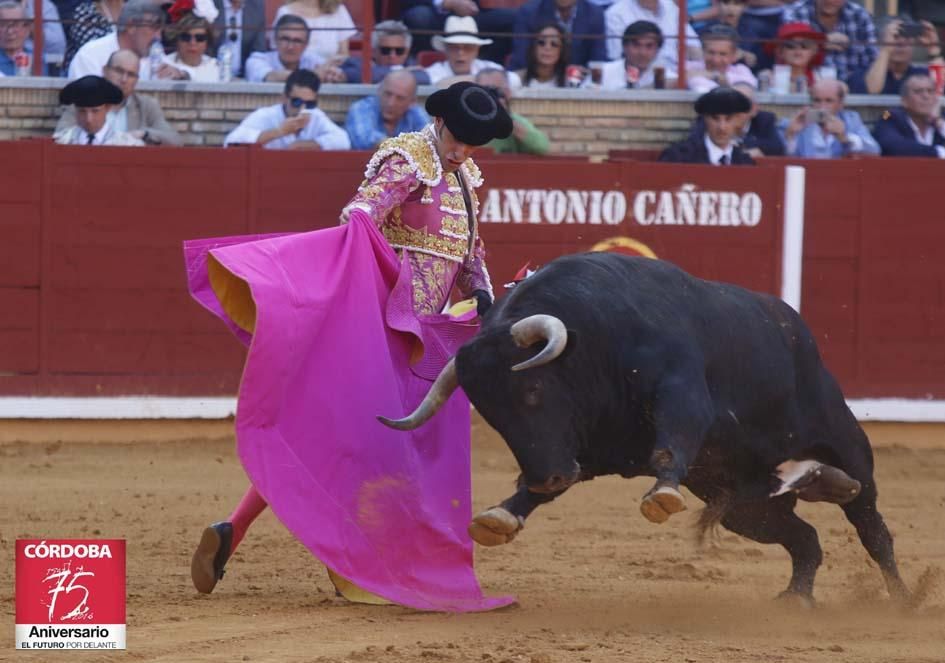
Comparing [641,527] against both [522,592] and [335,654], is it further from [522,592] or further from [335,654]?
[335,654]

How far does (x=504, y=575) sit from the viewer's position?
536 centimetres

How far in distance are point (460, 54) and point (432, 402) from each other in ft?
14.9

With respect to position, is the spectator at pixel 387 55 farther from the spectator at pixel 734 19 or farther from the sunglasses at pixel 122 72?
the spectator at pixel 734 19

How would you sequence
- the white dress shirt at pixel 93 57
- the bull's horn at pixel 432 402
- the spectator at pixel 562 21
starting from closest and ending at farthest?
the bull's horn at pixel 432 402 < the white dress shirt at pixel 93 57 < the spectator at pixel 562 21

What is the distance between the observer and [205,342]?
801 cm

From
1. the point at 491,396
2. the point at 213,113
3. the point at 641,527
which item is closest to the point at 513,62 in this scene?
the point at 213,113

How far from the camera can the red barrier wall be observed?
25.8ft

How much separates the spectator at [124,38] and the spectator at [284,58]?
54cm

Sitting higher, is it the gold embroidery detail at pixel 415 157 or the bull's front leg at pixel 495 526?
the gold embroidery detail at pixel 415 157

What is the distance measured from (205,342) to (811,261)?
2.88 m

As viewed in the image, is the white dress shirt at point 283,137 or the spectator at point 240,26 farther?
the spectator at point 240,26

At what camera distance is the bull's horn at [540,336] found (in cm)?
411

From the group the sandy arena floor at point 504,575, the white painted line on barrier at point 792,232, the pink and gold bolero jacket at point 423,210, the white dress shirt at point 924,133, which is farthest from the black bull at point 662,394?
the white dress shirt at point 924,133

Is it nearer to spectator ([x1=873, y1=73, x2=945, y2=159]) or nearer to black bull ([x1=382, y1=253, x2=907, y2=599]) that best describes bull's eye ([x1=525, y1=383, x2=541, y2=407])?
black bull ([x1=382, y1=253, x2=907, y2=599])
